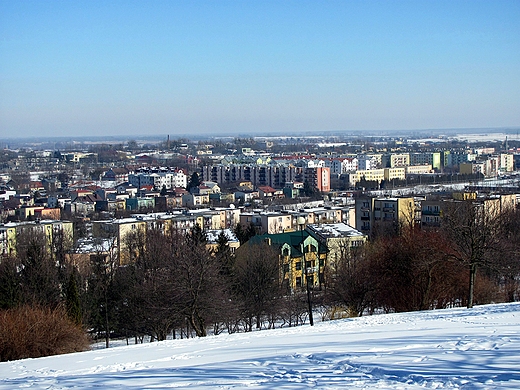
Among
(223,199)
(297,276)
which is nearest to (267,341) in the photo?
(297,276)

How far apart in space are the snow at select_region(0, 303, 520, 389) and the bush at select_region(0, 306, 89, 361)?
1.82 m

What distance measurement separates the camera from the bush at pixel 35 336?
8.78 meters

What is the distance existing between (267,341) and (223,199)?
37412mm

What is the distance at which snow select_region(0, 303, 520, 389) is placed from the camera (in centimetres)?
480

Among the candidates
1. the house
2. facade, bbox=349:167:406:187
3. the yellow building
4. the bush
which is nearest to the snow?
the bush

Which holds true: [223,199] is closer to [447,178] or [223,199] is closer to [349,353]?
[447,178]

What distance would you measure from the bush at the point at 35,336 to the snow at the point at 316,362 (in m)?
1.82

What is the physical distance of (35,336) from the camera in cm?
900

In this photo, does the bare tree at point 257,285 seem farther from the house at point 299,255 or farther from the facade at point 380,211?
the facade at point 380,211

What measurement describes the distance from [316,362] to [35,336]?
497cm

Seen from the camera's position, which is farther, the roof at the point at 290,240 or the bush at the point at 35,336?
the roof at the point at 290,240

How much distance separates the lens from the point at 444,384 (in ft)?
15.0

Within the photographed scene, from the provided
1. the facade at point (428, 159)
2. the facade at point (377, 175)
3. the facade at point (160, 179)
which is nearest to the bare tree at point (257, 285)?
the facade at point (160, 179)

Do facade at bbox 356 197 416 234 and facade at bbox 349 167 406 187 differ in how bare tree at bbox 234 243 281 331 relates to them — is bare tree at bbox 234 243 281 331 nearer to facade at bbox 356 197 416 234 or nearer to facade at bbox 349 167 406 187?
facade at bbox 356 197 416 234
